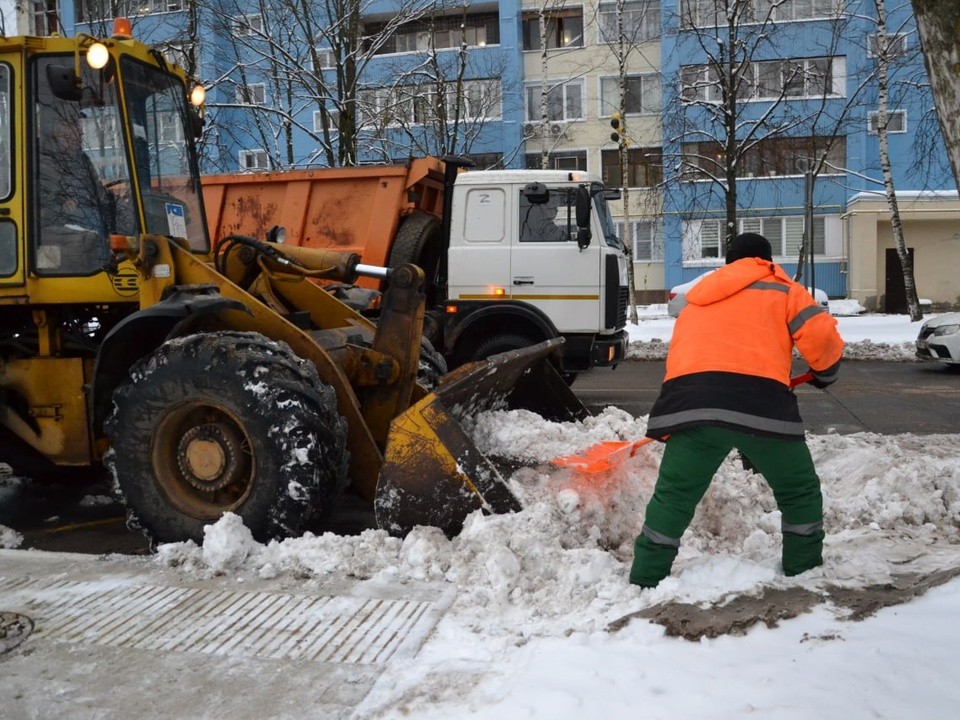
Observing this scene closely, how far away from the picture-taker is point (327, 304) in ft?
19.6

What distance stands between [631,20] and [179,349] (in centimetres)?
2709

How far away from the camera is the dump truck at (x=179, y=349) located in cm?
440

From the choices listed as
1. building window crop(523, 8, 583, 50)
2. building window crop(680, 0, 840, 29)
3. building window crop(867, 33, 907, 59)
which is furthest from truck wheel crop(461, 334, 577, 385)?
building window crop(523, 8, 583, 50)

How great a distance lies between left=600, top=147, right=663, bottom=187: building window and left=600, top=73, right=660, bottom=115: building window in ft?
4.40

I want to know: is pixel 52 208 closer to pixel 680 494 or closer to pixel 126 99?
pixel 126 99

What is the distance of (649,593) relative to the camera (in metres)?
3.61

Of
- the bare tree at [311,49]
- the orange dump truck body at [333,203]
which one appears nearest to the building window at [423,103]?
the bare tree at [311,49]

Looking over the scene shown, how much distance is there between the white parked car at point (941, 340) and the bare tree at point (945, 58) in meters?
9.70

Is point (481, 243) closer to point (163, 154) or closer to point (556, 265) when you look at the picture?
point (556, 265)

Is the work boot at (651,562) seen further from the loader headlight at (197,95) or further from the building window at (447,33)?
the building window at (447,33)

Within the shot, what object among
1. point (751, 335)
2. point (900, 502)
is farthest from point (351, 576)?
point (900, 502)

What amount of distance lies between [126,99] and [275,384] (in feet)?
6.73

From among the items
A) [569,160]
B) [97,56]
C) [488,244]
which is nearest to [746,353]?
[97,56]

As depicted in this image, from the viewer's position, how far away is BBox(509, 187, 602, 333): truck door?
9.34m
